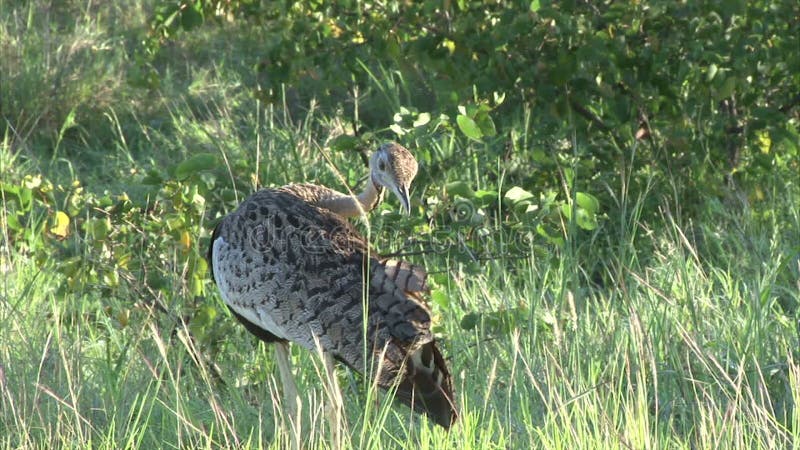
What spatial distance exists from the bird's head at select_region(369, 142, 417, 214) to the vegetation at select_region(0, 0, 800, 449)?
0.40 feet

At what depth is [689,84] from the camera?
5.54m

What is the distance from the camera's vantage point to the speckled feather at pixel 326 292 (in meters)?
3.50

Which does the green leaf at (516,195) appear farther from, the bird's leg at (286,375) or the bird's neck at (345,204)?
the bird's leg at (286,375)

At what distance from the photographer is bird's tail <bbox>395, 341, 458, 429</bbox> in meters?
3.41

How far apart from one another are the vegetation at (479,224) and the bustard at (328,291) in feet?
0.45

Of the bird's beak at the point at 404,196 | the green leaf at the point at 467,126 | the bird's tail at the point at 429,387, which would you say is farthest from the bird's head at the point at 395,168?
the bird's tail at the point at 429,387

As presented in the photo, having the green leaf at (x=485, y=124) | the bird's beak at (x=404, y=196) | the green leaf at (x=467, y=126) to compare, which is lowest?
the bird's beak at (x=404, y=196)

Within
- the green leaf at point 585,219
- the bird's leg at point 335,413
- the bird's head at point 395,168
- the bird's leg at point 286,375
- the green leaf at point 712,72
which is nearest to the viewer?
the bird's leg at point 335,413

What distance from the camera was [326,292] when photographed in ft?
12.2

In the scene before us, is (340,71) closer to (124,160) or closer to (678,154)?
(678,154)

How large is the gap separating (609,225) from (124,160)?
2.62m

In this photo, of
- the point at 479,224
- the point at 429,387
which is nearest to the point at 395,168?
the point at 479,224

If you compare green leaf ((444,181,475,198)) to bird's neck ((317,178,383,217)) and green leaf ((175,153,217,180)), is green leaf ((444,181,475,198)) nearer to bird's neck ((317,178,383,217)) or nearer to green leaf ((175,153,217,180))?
bird's neck ((317,178,383,217))

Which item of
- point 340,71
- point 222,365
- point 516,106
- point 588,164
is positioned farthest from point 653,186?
point 222,365
